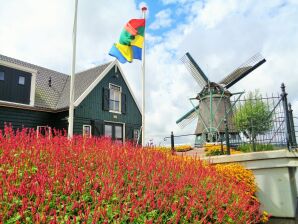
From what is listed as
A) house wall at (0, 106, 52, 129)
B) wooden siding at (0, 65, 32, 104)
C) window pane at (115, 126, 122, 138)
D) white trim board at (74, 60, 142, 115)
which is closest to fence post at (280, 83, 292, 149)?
white trim board at (74, 60, 142, 115)

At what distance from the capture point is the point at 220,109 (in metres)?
20.2

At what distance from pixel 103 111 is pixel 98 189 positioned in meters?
17.4

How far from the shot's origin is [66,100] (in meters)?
20.0

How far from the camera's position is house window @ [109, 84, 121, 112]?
72.8ft

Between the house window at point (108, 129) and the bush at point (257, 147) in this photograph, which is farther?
the house window at point (108, 129)

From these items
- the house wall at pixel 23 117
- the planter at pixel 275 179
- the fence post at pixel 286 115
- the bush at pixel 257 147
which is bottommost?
the planter at pixel 275 179

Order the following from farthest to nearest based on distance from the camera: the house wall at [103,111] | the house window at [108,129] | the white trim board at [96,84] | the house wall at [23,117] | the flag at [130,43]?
the house window at [108,129] < the house wall at [103,111] < the white trim board at [96,84] < the house wall at [23,117] < the flag at [130,43]

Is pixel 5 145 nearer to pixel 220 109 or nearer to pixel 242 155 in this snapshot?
pixel 242 155

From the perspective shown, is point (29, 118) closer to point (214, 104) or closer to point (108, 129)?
point (108, 129)

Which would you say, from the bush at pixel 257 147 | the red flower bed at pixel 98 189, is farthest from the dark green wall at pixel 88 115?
the red flower bed at pixel 98 189

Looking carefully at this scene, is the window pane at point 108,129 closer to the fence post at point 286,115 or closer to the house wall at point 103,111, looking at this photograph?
the house wall at point 103,111

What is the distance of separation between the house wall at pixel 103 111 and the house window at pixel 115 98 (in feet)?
1.35

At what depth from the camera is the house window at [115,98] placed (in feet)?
72.8

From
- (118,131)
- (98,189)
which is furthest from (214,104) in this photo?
(98,189)
